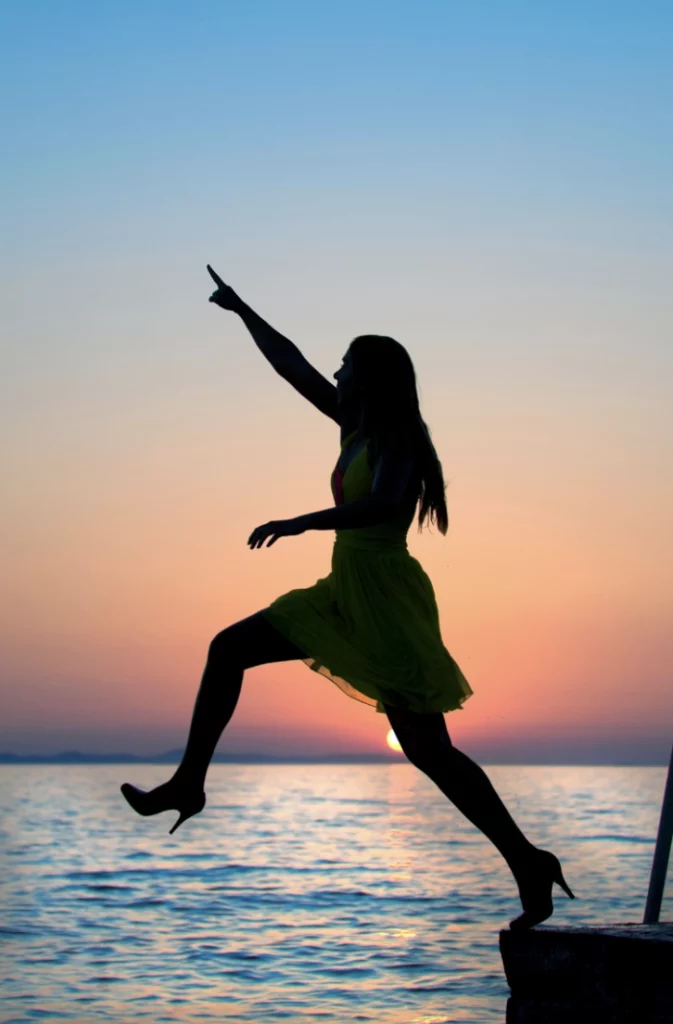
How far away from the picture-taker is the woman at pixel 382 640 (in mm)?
4891

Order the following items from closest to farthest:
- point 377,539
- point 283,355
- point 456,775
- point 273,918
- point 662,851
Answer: point 456,775 → point 377,539 → point 662,851 → point 283,355 → point 273,918

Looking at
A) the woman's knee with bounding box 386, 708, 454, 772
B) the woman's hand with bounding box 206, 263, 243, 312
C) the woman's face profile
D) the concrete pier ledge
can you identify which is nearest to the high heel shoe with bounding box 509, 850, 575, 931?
the concrete pier ledge

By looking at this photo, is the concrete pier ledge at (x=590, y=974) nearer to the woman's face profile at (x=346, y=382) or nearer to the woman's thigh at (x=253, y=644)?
the woman's thigh at (x=253, y=644)

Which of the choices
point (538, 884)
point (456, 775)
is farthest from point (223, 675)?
point (538, 884)

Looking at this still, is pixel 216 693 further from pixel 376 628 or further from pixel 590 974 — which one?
pixel 590 974

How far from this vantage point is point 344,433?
547 centimetres

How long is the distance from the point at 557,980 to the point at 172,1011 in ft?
19.8

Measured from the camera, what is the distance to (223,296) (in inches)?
230

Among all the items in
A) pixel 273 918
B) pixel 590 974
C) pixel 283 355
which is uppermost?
pixel 283 355

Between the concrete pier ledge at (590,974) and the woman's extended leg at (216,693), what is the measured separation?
1.16 metres

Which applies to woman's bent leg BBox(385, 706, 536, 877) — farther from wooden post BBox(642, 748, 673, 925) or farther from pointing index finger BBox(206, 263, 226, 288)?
pointing index finger BBox(206, 263, 226, 288)

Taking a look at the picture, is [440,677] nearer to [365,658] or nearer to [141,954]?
[365,658]

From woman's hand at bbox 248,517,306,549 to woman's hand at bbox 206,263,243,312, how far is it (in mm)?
1553

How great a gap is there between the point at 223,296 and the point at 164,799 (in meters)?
2.08
